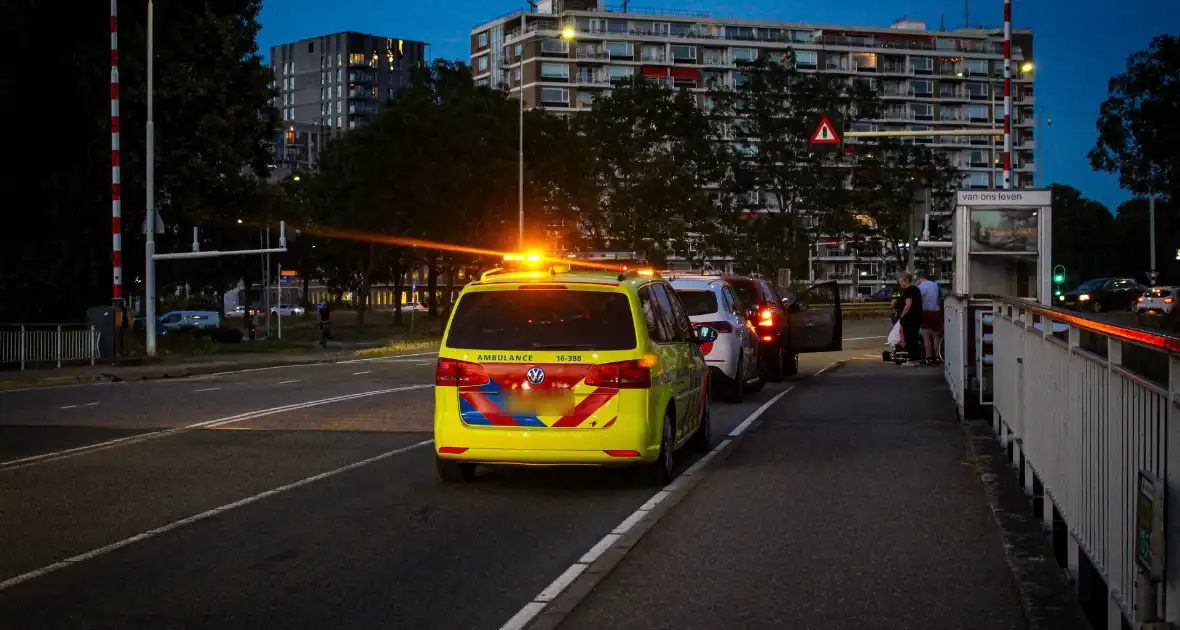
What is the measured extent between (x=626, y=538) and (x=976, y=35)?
5588 inches

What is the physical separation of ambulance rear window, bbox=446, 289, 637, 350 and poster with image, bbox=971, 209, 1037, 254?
1244 cm

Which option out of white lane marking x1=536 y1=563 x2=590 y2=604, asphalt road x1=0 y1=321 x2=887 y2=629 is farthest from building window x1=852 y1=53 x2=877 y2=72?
white lane marking x1=536 y1=563 x2=590 y2=604

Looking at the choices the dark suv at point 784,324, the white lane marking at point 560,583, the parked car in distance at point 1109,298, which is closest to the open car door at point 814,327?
the dark suv at point 784,324

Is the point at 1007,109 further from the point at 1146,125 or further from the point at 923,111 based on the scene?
the point at 923,111

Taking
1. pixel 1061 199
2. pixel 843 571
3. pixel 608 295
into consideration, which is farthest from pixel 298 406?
pixel 1061 199

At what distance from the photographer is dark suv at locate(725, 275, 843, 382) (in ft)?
73.6

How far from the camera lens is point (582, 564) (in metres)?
7.76

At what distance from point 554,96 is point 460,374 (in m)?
121

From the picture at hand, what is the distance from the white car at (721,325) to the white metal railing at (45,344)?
19656 millimetres

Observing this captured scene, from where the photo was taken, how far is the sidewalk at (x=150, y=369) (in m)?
28.0

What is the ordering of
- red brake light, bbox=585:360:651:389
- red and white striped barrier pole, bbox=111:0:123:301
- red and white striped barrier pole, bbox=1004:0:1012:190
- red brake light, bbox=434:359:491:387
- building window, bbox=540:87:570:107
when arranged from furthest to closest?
1. building window, bbox=540:87:570:107
2. red and white striped barrier pole, bbox=111:0:123:301
3. red and white striped barrier pole, bbox=1004:0:1012:190
4. red brake light, bbox=434:359:491:387
5. red brake light, bbox=585:360:651:389

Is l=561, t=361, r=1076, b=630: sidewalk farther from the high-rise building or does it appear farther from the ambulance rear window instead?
the high-rise building

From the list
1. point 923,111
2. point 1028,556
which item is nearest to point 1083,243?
point 923,111

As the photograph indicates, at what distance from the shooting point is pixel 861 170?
Result: 7131 cm
